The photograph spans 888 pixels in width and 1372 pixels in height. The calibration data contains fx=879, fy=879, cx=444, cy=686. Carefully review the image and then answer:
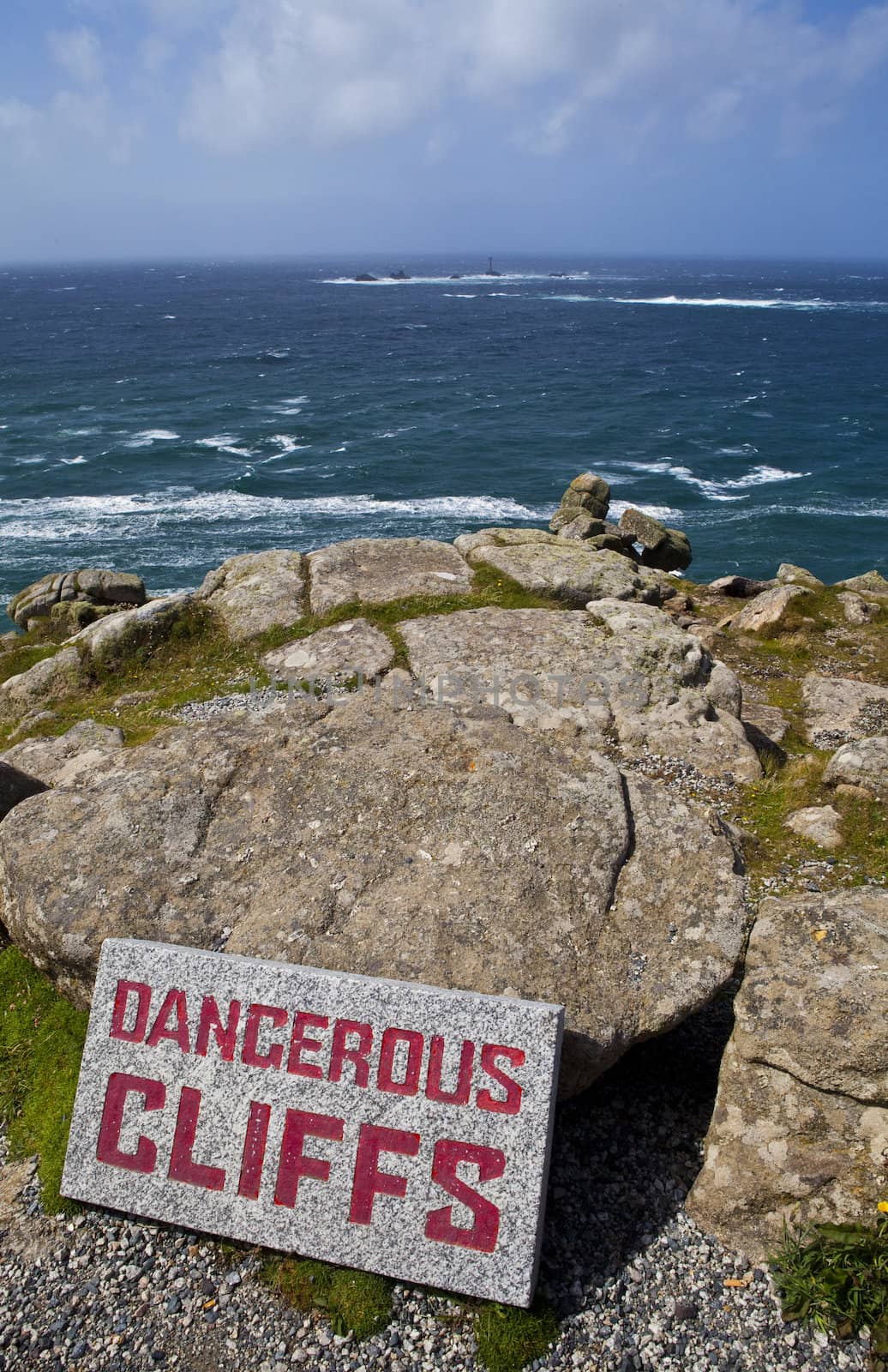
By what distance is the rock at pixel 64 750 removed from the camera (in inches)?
585

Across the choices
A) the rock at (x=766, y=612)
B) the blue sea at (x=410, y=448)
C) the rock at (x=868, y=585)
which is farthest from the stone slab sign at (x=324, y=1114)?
the blue sea at (x=410, y=448)

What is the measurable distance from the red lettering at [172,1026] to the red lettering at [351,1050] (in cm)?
149

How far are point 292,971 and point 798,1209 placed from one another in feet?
16.6

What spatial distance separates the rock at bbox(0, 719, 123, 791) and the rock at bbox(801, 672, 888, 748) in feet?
44.2

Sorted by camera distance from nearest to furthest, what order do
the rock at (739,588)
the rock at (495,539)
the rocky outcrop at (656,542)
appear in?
1. the rock at (495,539)
2. the rock at (739,588)
3. the rocky outcrop at (656,542)

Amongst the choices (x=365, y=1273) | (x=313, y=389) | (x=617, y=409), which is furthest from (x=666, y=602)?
(x=313, y=389)

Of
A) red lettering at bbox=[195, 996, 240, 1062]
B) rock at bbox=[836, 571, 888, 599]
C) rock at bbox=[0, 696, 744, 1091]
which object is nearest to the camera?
red lettering at bbox=[195, 996, 240, 1062]

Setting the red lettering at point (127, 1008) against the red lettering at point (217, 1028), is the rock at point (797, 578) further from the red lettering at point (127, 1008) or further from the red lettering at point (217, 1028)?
the red lettering at point (127, 1008)

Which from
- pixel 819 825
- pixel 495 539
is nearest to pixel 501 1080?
pixel 819 825

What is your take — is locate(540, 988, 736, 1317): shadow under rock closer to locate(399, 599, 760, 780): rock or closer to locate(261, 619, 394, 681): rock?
locate(399, 599, 760, 780): rock

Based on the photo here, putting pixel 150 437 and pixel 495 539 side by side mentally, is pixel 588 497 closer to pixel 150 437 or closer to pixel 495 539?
pixel 495 539

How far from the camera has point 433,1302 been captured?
7.61 metres

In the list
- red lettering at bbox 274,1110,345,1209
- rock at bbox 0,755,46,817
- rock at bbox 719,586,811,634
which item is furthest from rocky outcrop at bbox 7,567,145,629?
red lettering at bbox 274,1110,345,1209

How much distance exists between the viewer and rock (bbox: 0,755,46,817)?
12.4 metres
